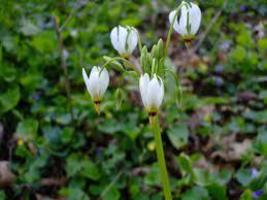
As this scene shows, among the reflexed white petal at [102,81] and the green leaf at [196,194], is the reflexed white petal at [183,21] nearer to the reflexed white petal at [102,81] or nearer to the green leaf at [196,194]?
the reflexed white petal at [102,81]

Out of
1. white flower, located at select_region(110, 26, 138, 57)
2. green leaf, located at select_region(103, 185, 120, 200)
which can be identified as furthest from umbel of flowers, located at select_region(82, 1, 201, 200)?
green leaf, located at select_region(103, 185, 120, 200)

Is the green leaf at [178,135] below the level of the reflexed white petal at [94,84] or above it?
below

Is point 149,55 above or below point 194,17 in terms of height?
below

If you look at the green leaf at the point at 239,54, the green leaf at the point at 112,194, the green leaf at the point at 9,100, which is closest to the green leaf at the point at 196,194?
the green leaf at the point at 112,194

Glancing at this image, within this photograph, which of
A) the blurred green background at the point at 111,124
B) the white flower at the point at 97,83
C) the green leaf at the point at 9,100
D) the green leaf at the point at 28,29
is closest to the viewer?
the white flower at the point at 97,83

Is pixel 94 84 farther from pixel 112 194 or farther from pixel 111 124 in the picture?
pixel 111 124

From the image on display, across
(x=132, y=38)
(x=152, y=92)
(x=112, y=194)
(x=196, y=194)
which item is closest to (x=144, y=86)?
(x=152, y=92)

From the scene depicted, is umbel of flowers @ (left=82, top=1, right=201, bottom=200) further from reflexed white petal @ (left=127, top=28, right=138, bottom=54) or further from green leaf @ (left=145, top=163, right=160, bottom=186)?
green leaf @ (left=145, top=163, right=160, bottom=186)
